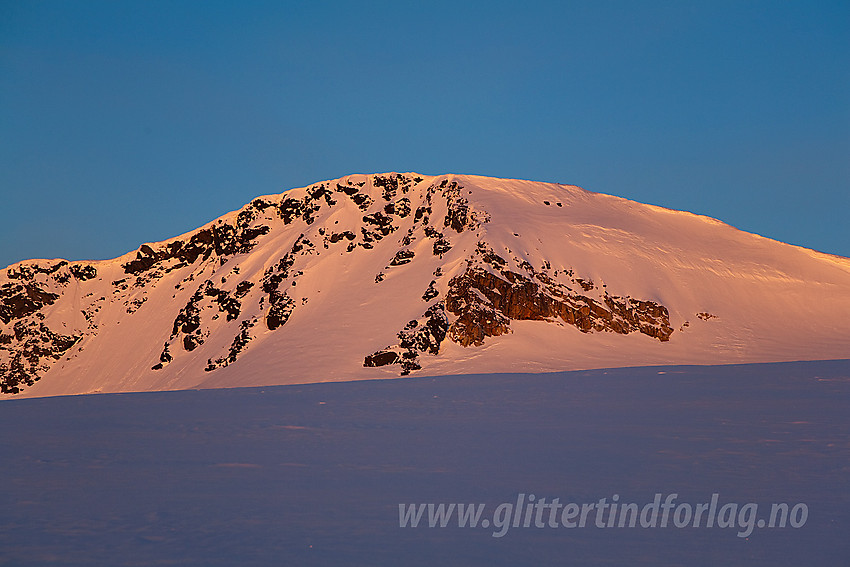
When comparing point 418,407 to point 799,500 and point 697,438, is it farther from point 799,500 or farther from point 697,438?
point 799,500

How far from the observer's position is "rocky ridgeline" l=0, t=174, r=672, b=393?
80.6 meters

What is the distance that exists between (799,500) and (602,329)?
229ft

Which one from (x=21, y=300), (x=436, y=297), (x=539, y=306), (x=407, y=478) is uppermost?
(x=21, y=300)

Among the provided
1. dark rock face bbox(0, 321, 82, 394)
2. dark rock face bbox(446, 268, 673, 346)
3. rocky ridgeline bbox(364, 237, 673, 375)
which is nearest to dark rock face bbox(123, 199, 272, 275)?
dark rock face bbox(0, 321, 82, 394)

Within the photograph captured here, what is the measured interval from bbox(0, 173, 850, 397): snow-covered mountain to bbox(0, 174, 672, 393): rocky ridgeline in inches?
11.5

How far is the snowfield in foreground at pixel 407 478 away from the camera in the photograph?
31.9ft

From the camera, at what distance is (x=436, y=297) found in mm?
81812

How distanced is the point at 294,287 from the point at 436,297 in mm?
24295

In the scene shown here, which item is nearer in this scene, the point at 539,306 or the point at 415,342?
the point at 415,342

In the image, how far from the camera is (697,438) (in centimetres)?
1809

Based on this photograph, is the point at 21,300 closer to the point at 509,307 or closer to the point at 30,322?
the point at 30,322

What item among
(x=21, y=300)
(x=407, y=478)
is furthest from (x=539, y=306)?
(x=21, y=300)

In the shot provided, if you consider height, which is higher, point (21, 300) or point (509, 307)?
point (21, 300)

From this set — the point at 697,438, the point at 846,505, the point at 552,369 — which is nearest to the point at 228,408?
the point at 697,438
